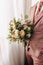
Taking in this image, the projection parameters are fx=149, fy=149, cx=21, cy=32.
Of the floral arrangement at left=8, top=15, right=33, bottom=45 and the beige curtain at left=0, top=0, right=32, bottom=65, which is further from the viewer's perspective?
the beige curtain at left=0, top=0, right=32, bottom=65

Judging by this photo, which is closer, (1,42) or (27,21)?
(27,21)

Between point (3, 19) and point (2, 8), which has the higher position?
point (2, 8)

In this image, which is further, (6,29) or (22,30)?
(6,29)

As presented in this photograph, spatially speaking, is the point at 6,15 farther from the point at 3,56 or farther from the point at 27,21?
the point at 3,56

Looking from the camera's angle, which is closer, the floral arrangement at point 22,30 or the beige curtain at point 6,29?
the floral arrangement at point 22,30

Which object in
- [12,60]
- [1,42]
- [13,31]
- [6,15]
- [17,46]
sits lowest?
[12,60]

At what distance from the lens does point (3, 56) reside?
62.4 inches

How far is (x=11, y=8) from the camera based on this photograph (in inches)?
63.0

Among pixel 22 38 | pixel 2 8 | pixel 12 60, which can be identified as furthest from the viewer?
pixel 12 60

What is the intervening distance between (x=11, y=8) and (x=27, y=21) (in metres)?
0.32

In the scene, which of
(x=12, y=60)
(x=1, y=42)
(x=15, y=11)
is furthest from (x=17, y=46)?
(x=15, y=11)

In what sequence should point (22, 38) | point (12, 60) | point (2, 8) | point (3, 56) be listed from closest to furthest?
point (22, 38) < point (2, 8) < point (3, 56) < point (12, 60)

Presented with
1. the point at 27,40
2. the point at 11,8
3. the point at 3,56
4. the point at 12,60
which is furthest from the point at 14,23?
the point at 12,60

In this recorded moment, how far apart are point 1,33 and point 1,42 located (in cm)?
9
